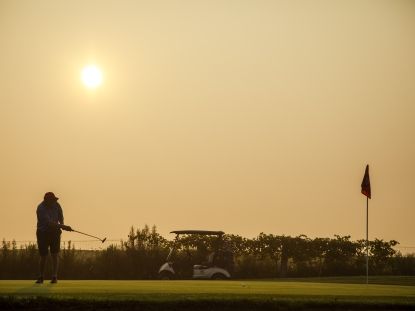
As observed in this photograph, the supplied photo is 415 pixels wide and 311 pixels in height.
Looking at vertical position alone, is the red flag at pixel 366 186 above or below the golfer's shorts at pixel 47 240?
above

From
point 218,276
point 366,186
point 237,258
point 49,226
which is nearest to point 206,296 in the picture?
point 49,226

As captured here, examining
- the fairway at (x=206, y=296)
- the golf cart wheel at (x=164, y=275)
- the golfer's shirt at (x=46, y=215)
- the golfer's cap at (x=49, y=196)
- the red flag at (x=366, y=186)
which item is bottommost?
the fairway at (x=206, y=296)

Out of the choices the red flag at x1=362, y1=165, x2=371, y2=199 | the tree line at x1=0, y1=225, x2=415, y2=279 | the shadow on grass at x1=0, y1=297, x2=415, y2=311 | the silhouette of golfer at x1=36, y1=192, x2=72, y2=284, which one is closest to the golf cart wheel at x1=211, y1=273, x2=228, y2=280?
the tree line at x1=0, y1=225, x2=415, y2=279

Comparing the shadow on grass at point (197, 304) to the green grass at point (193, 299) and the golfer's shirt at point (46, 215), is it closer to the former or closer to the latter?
the green grass at point (193, 299)

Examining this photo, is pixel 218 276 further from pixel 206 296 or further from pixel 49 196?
pixel 206 296

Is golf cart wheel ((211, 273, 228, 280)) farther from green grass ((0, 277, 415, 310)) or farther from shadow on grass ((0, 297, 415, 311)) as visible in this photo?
shadow on grass ((0, 297, 415, 311))

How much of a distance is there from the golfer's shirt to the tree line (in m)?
15.3

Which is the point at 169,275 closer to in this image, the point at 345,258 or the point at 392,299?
the point at 345,258

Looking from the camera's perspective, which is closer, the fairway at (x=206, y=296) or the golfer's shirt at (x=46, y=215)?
the fairway at (x=206, y=296)

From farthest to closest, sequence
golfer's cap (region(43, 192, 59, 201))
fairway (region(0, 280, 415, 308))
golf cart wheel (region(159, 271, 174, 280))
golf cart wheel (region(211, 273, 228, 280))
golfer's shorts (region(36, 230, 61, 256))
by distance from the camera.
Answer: golf cart wheel (region(159, 271, 174, 280)) → golf cart wheel (region(211, 273, 228, 280)) → golfer's shorts (region(36, 230, 61, 256)) → golfer's cap (region(43, 192, 59, 201)) → fairway (region(0, 280, 415, 308))

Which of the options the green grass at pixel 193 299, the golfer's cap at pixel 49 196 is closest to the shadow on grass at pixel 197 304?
the green grass at pixel 193 299

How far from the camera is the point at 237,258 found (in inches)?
1713

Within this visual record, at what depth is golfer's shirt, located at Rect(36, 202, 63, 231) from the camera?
66.5ft

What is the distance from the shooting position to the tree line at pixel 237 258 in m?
37.8
